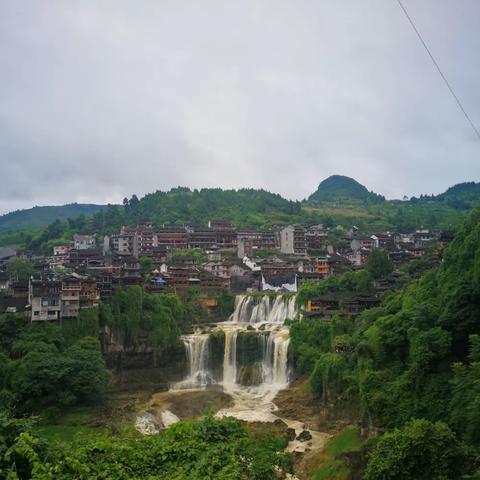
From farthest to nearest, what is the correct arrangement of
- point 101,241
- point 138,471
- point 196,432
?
1. point 101,241
2. point 196,432
3. point 138,471

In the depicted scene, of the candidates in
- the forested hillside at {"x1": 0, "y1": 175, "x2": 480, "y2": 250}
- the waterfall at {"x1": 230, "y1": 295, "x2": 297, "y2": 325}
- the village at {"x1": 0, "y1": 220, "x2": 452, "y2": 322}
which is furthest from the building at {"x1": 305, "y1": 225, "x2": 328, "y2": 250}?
the waterfall at {"x1": 230, "y1": 295, "x2": 297, "y2": 325}

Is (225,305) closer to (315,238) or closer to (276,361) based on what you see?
(276,361)

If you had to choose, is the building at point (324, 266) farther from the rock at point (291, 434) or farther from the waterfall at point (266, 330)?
the rock at point (291, 434)

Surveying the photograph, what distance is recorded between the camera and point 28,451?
9.05 m

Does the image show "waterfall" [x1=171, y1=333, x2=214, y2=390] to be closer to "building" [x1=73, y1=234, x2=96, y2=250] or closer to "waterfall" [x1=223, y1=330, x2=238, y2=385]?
"waterfall" [x1=223, y1=330, x2=238, y2=385]

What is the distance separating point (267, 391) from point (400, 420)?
56.2 feet

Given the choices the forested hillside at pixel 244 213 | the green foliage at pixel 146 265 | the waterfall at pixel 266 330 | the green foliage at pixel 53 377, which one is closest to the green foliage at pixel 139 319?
the waterfall at pixel 266 330

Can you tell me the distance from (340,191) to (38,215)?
93.6 metres

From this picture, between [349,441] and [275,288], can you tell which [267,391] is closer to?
[349,441]

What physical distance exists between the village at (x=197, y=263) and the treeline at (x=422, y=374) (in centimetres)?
1001

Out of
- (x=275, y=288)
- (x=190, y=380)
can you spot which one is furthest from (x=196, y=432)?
(x=275, y=288)

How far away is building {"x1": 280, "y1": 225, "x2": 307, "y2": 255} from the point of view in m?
74.5

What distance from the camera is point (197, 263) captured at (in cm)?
6356

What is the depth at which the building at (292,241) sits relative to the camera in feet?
244
